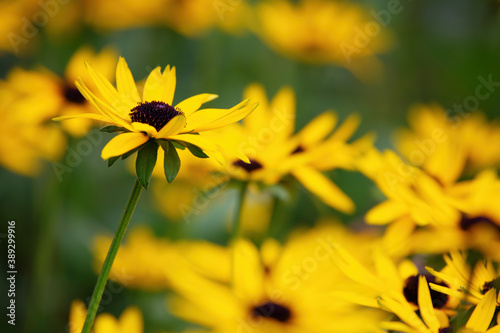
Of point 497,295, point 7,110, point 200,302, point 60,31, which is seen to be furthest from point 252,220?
point 497,295

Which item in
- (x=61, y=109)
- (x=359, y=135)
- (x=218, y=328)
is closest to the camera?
(x=218, y=328)

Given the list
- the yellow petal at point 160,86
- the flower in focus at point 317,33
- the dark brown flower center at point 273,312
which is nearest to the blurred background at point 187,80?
the flower in focus at point 317,33

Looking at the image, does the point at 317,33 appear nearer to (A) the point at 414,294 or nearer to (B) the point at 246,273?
(B) the point at 246,273

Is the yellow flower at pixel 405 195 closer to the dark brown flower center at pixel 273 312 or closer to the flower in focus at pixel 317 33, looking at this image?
the dark brown flower center at pixel 273 312

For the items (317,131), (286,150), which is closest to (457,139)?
(317,131)

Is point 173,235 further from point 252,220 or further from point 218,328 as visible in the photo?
point 218,328

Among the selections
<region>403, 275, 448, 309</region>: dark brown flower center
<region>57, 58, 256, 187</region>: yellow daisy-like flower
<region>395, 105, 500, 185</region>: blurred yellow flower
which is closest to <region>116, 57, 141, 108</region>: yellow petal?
<region>57, 58, 256, 187</region>: yellow daisy-like flower

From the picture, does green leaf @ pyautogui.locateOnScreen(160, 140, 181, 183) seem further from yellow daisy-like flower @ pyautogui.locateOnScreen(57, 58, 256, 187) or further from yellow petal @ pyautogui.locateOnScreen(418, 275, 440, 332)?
yellow petal @ pyautogui.locateOnScreen(418, 275, 440, 332)

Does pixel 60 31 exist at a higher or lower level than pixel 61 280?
higher
